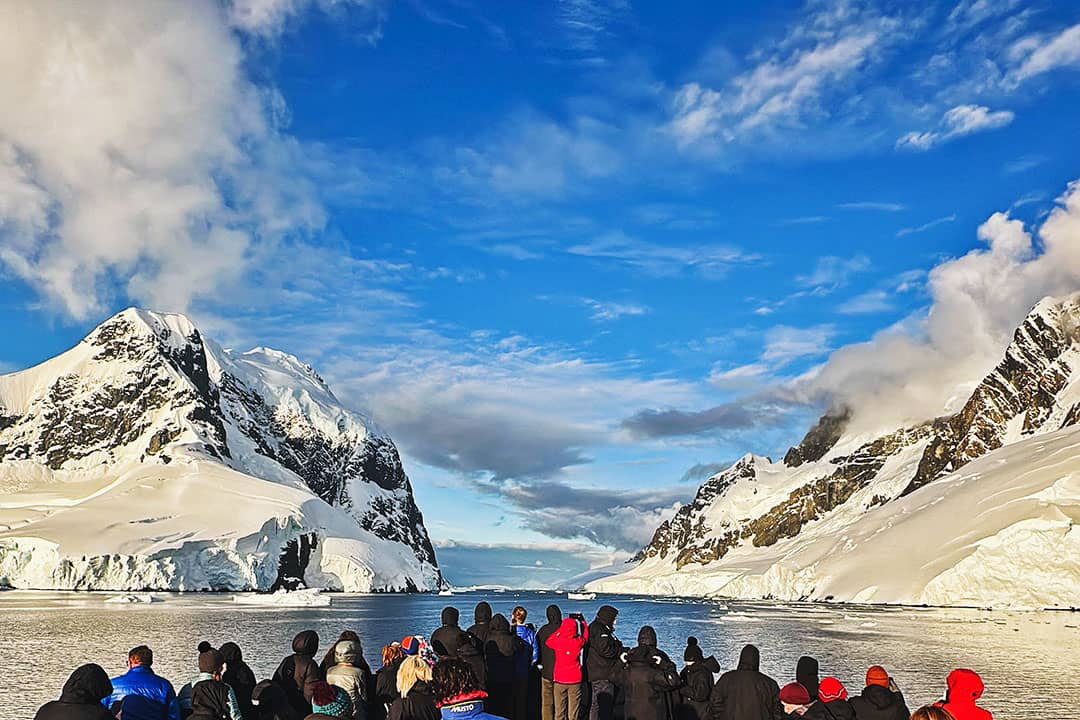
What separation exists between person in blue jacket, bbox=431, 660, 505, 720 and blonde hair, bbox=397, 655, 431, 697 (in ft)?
2.17

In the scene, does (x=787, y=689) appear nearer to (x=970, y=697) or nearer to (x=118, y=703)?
(x=970, y=697)

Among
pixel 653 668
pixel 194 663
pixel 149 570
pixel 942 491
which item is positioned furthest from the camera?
pixel 942 491

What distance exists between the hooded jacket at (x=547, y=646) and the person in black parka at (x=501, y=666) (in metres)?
0.44

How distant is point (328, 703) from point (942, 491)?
156267mm

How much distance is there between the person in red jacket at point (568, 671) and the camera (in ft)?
42.5

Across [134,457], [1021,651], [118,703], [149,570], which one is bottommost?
[1021,651]

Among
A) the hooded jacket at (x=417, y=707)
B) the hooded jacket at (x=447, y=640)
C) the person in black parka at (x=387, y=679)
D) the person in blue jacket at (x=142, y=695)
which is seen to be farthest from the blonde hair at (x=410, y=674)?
the hooded jacket at (x=447, y=640)

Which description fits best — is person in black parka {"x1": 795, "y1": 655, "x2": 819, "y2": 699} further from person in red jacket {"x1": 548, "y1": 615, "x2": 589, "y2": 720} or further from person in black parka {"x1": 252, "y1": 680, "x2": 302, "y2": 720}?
person in black parka {"x1": 252, "y1": 680, "x2": 302, "y2": 720}

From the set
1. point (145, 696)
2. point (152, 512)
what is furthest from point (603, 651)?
point (152, 512)

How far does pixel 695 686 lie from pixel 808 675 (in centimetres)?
209

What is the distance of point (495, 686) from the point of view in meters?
13.6

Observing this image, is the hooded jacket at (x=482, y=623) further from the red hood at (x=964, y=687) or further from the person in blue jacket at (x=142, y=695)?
the red hood at (x=964, y=687)

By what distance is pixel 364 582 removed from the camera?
564 feet

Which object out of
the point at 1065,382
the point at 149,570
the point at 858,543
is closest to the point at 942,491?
the point at 858,543
